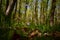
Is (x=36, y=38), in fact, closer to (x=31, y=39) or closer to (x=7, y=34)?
(x=31, y=39)

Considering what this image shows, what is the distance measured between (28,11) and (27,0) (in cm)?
263

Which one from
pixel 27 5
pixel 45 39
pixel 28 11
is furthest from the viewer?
pixel 28 11

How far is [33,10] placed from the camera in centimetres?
1594

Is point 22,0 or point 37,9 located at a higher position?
point 22,0

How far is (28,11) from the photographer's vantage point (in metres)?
17.5

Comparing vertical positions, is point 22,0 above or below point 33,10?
above

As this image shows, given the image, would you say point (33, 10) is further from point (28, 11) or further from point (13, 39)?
point (13, 39)

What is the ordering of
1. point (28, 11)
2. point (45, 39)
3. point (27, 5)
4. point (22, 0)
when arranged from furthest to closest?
point (28, 11), point (27, 5), point (22, 0), point (45, 39)

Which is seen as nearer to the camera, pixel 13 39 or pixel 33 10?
pixel 13 39

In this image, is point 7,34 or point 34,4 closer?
point 7,34

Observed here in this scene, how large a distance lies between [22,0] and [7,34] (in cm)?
1075

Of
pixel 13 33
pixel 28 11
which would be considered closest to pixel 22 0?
pixel 28 11

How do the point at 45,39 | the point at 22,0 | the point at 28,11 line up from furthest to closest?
the point at 28,11 → the point at 22,0 → the point at 45,39

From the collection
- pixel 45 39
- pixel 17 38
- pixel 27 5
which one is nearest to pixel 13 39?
pixel 17 38
